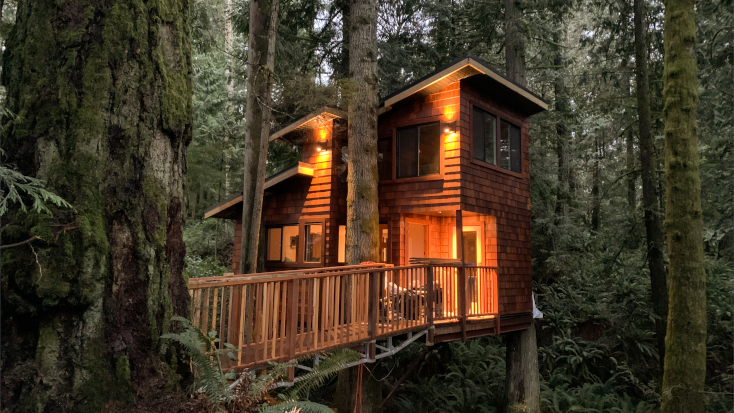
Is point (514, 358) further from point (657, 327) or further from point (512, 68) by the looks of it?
point (512, 68)

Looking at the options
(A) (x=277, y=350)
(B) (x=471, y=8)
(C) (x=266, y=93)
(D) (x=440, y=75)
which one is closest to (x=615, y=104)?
(B) (x=471, y=8)

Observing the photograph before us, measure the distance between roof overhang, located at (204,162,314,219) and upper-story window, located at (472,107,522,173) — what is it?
4242mm

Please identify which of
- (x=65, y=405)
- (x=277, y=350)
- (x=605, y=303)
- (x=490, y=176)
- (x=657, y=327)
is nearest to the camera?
(x=65, y=405)

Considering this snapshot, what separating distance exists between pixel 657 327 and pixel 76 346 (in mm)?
13724

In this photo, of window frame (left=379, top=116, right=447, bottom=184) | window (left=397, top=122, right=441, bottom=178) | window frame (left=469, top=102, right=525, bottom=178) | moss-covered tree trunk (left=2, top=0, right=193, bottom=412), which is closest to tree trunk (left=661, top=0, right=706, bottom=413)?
window frame (left=469, top=102, right=525, bottom=178)

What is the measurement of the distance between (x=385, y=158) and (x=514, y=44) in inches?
220

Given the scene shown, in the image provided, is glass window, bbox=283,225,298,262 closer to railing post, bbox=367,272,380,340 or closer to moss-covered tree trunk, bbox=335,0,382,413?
moss-covered tree trunk, bbox=335,0,382,413

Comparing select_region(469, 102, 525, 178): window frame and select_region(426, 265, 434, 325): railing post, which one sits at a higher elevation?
select_region(469, 102, 525, 178): window frame

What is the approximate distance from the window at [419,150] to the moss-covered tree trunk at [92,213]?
831 cm

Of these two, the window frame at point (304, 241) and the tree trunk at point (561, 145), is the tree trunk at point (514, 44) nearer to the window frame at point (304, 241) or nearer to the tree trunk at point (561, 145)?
the tree trunk at point (561, 145)

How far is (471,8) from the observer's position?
15344 millimetres

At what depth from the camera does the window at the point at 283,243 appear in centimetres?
1284

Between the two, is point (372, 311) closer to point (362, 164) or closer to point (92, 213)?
point (362, 164)

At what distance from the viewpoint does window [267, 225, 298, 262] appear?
42.1 feet
